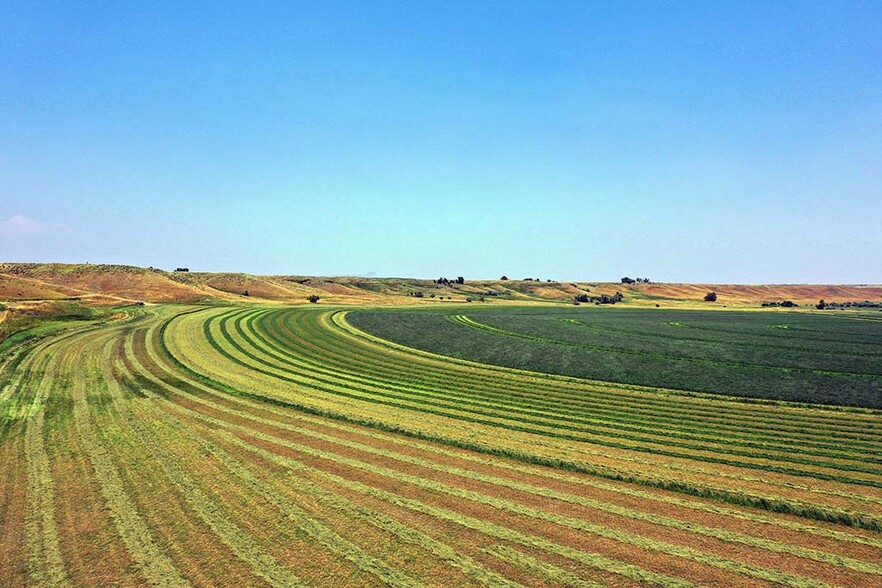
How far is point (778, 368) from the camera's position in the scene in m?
41.8

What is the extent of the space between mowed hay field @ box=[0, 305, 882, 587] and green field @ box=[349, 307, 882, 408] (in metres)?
4.68

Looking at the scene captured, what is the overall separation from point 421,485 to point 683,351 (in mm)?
45190

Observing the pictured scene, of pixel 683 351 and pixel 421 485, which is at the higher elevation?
pixel 683 351

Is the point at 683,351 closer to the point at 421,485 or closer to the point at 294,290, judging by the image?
the point at 421,485

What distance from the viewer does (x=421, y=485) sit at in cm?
1827

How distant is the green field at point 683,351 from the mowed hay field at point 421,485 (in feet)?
15.4

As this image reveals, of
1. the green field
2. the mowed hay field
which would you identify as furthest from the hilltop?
the mowed hay field

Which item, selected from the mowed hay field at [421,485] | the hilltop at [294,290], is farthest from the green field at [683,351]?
the hilltop at [294,290]

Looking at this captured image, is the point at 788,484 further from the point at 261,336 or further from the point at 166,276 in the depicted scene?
the point at 166,276

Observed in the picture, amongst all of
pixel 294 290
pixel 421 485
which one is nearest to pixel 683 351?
pixel 421 485

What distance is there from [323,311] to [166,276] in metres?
66.3

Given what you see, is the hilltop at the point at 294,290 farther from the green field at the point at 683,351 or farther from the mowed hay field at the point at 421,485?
the mowed hay field at the point at 421,485

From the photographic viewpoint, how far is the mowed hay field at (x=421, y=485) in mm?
12930

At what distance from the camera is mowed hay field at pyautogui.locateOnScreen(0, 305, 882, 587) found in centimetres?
1293
